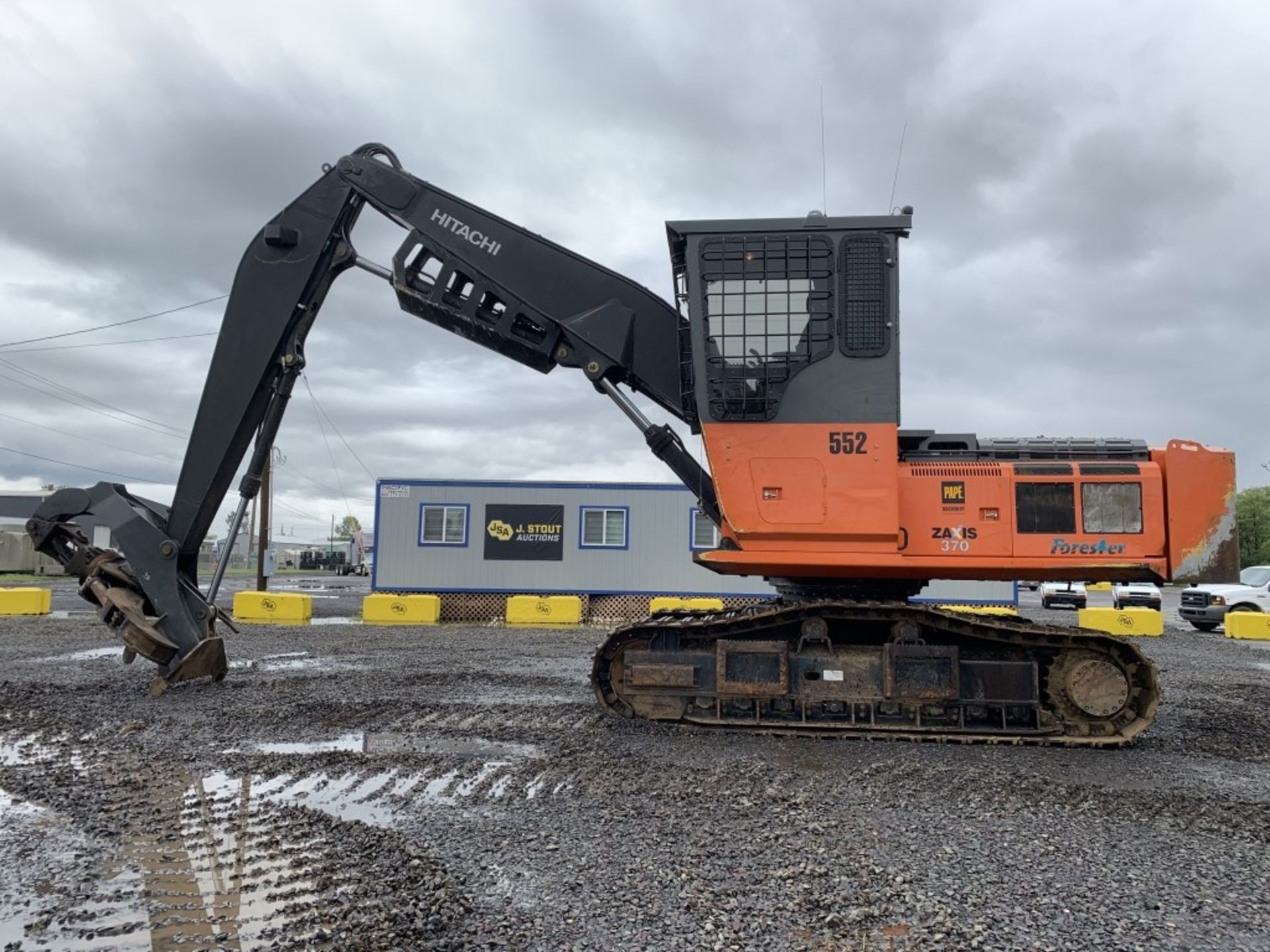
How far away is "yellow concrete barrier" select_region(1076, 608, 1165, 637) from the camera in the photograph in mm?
18969

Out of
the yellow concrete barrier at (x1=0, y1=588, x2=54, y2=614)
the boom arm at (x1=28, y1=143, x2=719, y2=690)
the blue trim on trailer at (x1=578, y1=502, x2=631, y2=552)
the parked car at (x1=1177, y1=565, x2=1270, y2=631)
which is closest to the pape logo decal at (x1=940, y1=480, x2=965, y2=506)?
the boom arm at (x1=28, y1=143, x2=719, y2=690)

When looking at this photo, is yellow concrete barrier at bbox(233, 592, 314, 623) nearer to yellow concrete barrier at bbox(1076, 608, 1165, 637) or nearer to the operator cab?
the operator cab

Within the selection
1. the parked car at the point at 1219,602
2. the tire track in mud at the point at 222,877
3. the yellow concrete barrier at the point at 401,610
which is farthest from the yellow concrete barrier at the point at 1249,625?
the tire track in mud at the point at 222,877

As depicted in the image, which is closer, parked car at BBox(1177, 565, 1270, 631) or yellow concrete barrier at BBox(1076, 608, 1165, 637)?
yellow concrete barrier at BBox(1076, 608, 1165, 637)

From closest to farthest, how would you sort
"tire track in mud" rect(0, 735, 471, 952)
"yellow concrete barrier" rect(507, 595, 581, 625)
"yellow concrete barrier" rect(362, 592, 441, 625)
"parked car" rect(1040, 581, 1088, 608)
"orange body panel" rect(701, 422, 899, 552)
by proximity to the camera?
"tire track in mud" rect(0, 735, 471, 952) < "orange body panel" rect(701, 422, 899, 552) < "yellow concrete barrier" rect(362, 592, 441, 625) < "yellow concrete barrier" rect(507, 595, 581, 625) < "parked car" rect(1040, 581, 1088, 608)

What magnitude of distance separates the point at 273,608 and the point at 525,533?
6.15 metres

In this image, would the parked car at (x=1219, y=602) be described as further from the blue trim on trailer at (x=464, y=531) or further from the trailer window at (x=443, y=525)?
the trailer window at (x=443, y=525)

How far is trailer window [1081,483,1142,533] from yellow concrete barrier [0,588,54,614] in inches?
863

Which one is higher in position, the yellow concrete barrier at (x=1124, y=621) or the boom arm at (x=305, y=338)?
the boom arm at (x=305, y=338)

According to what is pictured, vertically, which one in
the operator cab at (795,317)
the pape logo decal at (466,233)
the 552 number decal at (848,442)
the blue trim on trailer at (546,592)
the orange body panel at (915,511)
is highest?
the pape logo decal at (466,233)

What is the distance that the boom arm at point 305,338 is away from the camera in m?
8.12

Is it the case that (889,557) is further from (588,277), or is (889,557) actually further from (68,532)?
(68,532)

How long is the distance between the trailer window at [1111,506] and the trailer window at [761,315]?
8.32 feet

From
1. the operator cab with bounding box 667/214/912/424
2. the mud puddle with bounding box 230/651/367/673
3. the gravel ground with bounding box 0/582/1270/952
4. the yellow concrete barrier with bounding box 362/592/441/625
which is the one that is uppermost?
the operator cab with bounding box 667/214/912/424
